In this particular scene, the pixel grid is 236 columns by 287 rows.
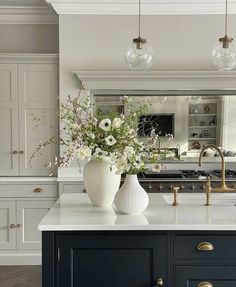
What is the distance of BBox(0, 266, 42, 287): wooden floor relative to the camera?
3.82 m

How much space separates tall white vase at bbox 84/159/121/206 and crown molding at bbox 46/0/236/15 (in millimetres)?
2496

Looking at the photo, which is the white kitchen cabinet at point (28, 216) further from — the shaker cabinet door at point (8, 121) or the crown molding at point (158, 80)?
the crown molding at point (158, 80)

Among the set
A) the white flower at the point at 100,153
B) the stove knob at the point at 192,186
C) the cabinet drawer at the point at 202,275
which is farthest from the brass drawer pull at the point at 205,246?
the stove knob at the point at 192,186

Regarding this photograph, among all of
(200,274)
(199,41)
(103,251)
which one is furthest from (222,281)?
(199,41)

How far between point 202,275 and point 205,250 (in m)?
0.14

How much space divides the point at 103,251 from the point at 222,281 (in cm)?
65

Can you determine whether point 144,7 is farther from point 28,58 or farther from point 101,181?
point 101,181

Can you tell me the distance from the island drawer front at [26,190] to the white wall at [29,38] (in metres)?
1.64

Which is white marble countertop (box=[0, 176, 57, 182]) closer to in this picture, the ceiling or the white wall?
the white wall

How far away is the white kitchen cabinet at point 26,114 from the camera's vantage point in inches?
175

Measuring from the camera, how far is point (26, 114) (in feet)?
14.7

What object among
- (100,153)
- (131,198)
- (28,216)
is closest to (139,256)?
(131,198)

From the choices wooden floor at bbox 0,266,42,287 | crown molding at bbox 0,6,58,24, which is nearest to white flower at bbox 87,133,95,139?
wooden floor at bbox 0,266,42,287

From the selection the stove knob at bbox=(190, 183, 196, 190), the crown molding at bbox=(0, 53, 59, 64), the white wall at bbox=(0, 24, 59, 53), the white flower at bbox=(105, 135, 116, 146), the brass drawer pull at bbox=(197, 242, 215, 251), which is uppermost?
the white wall at bbox=(0, 24, 59, 53)
